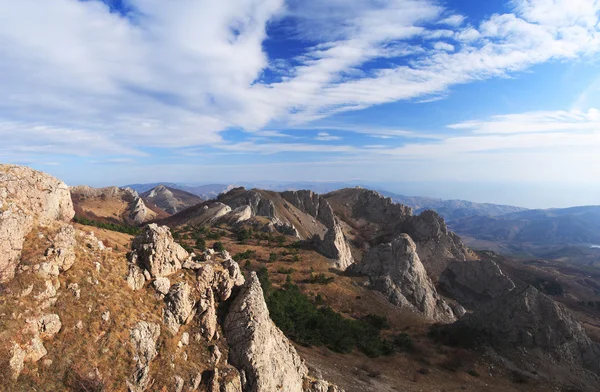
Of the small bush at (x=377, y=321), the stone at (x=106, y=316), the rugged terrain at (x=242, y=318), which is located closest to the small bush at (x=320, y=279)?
the rugged terrain at (x=242, y=318)

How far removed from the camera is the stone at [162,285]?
16156 millimetres

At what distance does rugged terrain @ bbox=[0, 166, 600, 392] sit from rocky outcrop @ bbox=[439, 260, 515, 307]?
0.61 m

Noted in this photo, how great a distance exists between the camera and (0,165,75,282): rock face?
1266 centimetres

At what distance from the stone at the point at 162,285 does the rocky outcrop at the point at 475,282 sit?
7761 centimetres

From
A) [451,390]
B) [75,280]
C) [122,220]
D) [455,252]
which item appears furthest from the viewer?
[122,220]

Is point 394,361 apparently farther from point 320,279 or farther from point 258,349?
point 258,349

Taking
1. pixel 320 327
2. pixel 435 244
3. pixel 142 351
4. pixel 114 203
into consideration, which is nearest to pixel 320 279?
pixel 320 327

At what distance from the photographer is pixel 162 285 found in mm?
16297

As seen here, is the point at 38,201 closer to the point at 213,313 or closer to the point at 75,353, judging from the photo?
the point at 75,353

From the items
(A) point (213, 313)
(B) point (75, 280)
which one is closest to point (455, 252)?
(A) point (213, 313)

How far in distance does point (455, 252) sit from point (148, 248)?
9557 cm

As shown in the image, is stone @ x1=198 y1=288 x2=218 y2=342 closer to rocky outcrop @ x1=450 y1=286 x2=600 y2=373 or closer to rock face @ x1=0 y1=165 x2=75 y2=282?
rock face @ x1=0 y1=165 x2=75 y2=282

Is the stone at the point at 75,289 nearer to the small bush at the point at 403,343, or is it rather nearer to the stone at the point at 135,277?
the stone at the point at 135,277

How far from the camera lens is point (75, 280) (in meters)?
13.9
